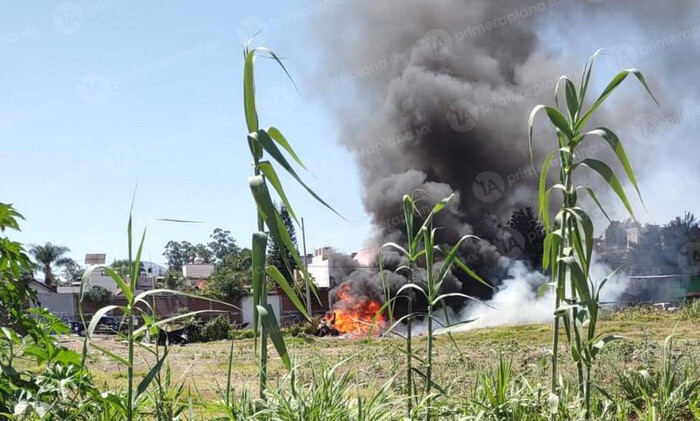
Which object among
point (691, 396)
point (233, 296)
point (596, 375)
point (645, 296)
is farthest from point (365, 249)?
point (691, 396)

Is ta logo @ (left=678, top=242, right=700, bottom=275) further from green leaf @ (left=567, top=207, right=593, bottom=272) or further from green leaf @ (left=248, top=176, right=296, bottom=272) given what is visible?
green leaf @ (left=248, top=176, right=296, bottom=272)

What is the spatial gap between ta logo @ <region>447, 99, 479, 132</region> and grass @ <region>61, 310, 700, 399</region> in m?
11.4

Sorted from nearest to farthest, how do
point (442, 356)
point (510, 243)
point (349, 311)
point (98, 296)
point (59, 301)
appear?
point (442, 356)
point (349, 311)
point (510, 243)
point (98, 296)
point (59, 301)

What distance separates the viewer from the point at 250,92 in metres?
2.13

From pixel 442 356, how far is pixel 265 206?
991 cm

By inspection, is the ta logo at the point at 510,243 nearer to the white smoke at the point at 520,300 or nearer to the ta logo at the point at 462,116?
the white smoke at the point at 520,300

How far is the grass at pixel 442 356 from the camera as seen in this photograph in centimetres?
478

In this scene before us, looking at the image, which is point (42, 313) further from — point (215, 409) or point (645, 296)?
point (645, 296)

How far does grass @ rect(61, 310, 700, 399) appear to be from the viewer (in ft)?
15.7

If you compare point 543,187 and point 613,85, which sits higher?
point 613,85

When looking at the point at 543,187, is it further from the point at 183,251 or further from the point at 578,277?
the point at 183,251

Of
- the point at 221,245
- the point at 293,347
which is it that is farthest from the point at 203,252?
the point at 293,347

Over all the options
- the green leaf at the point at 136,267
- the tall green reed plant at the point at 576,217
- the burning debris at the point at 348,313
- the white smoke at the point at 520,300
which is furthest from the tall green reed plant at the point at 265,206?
the white smoke at the point at 520,300

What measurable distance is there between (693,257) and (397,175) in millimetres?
11494
